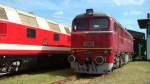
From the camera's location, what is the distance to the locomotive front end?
17.4m

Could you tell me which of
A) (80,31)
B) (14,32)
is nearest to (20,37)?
(14,32)

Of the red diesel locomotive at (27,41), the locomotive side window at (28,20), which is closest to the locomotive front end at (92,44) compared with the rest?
the red diesel locomotive at (27,41)

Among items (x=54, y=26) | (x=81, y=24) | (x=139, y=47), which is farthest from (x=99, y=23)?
(x=139, y=47)

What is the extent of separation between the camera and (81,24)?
715 inches

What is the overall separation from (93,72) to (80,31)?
2.29 m

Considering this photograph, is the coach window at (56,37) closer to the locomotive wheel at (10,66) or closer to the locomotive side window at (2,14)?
the locomotive wheel at (10,66)

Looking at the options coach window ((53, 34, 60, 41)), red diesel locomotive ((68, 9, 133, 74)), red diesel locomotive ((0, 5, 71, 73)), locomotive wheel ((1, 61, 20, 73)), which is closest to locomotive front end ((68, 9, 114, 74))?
red diesel locomotive ((68, 9, 133, 74))

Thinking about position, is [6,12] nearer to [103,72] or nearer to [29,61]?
[29,61]

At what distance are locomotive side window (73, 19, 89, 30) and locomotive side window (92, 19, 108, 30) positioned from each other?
38cm

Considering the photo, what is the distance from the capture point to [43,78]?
15.7 m

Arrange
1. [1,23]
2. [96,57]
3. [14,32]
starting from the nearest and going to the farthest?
[1,23], [14,32], [96,57]

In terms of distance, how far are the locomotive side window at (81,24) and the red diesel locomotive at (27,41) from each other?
223 cm

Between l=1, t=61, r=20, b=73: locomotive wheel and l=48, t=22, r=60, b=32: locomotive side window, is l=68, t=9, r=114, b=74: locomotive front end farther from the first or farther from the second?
l=48, t=22, r=60, b=32: locomotive side window

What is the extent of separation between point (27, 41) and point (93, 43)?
3425 millimetres
